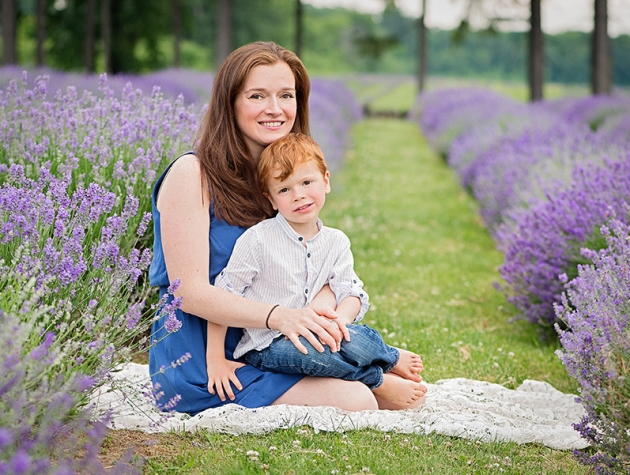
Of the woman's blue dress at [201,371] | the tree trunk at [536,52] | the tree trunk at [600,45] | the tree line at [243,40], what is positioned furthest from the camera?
the tree line at [243,40]

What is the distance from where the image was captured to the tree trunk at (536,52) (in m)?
18.3

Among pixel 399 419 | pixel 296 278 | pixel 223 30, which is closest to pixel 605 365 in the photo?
pixel 399 419

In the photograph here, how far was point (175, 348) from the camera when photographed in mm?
3125

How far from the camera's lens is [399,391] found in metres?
3.22

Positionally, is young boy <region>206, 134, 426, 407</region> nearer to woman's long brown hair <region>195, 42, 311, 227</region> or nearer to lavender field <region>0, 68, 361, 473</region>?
woman's long brown hair <region>195, 42, 311, 227</region>

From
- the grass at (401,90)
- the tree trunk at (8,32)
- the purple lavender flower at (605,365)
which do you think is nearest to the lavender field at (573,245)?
the purple lavender flower at (605,365)

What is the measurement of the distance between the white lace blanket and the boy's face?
75cm

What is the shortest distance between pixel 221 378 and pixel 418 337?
1884 mm

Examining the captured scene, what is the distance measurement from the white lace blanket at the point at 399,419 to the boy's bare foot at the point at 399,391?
0.06 meters

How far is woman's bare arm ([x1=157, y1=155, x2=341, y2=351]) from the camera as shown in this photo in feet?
9.55

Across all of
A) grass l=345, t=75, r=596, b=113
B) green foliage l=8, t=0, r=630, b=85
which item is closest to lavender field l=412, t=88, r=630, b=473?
green foliage l=8, t=0, r=630, b=85

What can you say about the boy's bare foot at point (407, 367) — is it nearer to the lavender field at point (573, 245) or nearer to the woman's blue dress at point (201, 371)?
the woman's blue dress at point (201, 371)

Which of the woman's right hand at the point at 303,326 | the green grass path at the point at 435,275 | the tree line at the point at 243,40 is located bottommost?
the green grass path at the point at 435,275

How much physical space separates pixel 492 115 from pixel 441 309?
810cm
